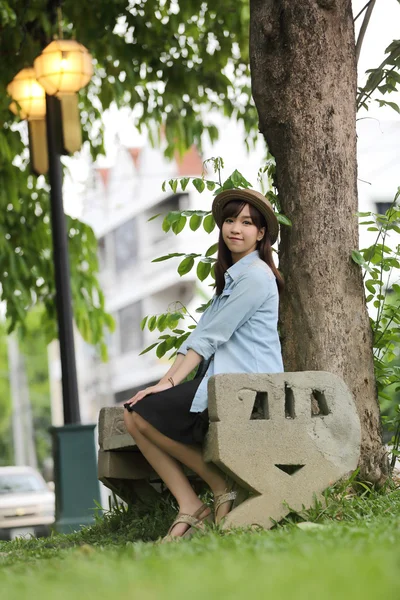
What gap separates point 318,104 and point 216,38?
5.13 meters

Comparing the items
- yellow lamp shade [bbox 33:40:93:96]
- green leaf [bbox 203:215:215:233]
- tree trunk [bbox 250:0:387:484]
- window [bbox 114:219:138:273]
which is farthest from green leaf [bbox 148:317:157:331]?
window [bbox 114:219:138:273]

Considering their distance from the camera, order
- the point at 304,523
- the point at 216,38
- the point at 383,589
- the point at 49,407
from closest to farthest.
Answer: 1. the point at 383,589
2. the point at 304,523
3. the point at 216,38
4. the point at 49,407

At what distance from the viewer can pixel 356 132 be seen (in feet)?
19.0

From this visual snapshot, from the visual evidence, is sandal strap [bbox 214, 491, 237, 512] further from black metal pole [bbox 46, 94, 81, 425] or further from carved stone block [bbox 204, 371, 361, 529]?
black metal pole [bbox 46, 94, 81, 425]

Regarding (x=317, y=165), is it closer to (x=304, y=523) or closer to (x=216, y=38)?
(x=304, y=523)

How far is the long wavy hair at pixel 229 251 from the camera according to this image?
202 inches

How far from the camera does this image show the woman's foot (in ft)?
15.3

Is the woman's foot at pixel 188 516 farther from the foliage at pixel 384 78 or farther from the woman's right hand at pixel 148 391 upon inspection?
the foliage at pixel 384 78

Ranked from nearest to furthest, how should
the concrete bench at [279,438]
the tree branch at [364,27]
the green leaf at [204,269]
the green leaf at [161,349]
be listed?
the concrete bench at [279,438] < the green leaf at [204,269] < the green leaf at [161,349] < the tree branch at [364,27]

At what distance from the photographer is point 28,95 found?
9016 mm

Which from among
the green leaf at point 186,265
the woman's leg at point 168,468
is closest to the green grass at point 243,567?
the woman's leg at point 168,468

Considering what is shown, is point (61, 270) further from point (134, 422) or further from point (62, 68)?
point (134, 422)

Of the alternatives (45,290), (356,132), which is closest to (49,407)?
(45,290)

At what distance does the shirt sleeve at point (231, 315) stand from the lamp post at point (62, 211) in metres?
3.20
